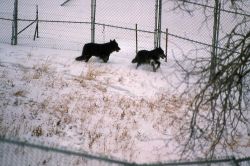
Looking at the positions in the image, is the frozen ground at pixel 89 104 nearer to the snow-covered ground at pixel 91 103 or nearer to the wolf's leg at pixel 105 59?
the snow-covered ground at pixel 91 103

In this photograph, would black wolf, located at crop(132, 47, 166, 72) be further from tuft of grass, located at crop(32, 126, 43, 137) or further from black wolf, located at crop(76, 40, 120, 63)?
tuft of grass, located at crop(32, 126, 43, 137)

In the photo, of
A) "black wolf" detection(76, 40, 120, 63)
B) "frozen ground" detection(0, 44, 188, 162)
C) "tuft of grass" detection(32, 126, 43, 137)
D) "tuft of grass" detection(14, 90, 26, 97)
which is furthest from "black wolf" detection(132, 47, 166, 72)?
"tuft of grass" detection(32, 126, 43, 137)

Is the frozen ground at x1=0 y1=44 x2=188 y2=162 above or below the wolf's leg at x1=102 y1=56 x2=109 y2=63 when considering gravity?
below

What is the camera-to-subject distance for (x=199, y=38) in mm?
24406

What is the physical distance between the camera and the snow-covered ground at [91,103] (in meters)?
8.45

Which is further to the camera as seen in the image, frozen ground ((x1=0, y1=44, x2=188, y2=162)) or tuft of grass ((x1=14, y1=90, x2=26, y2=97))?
tuft of grass ((x1=14, y1=90, x2=26, y2=97))

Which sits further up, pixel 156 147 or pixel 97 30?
pixel 97 30

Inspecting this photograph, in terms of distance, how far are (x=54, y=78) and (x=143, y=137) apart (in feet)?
13.9

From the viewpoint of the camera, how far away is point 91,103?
34.7ft

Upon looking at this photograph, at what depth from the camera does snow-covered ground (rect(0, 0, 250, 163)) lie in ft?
27.7

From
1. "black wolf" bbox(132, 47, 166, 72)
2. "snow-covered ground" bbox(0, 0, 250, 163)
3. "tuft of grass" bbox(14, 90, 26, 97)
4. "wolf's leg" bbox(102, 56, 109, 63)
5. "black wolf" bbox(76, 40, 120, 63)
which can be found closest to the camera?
"snow-covered ground" bbox(0, 0, 250, 163)

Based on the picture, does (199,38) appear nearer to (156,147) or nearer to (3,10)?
(3,10)

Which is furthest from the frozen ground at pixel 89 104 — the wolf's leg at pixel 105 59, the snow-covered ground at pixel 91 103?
A: the wolf's leg at pixel 105 59

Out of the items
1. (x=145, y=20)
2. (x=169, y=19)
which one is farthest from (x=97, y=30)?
(x=169, y=19)
